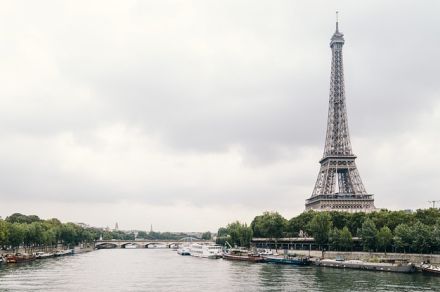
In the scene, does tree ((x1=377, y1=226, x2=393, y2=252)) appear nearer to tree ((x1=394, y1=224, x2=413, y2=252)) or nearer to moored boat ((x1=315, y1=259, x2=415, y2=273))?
tree ((x1=394, y1=224, x2=413, y2=252))

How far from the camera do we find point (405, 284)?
55812 millimetres

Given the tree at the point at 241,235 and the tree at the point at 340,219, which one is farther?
the tree at the point at 241,235

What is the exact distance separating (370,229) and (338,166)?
45.0 meters

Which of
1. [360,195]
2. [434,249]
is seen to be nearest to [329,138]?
[360,195]

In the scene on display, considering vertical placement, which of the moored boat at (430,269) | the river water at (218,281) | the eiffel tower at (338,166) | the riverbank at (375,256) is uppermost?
the eiffel tower at (338,166)

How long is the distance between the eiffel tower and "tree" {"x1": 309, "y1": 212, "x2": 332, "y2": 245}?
25.3m

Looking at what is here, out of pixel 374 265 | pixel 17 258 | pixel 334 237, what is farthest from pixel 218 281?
pixel 17 258

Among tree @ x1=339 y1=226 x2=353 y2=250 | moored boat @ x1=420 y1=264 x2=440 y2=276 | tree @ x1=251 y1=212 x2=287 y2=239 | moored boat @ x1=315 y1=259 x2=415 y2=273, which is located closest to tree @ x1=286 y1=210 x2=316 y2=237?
tree @ x1=251 y1=212 x2=287 y2=239

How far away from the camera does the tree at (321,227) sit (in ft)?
333

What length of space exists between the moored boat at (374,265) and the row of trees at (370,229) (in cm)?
606

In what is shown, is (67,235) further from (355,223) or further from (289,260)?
(355,223)

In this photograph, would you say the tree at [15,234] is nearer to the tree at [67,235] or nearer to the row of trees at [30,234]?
the row of trees at [30,234]

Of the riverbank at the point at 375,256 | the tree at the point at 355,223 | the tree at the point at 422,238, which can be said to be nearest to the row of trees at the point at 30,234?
the riverbank at the point at 375,256

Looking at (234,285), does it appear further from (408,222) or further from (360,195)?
(360,195)
